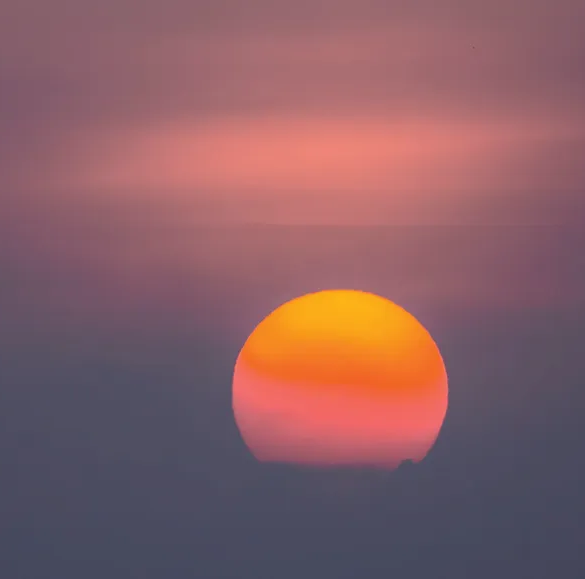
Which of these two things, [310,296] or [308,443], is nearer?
[308,443]

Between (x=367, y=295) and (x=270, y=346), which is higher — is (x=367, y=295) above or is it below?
above

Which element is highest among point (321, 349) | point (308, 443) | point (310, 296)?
point (310, 296)

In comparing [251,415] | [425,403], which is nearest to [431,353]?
[425,403]

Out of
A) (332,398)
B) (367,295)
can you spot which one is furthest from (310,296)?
(332,398)

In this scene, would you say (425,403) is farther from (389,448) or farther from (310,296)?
(310,296)

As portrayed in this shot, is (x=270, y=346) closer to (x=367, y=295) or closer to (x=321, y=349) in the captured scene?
(x=321, y=349)

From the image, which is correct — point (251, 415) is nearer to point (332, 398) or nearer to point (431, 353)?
point (332, 398)

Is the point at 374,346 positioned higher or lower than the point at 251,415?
higher
